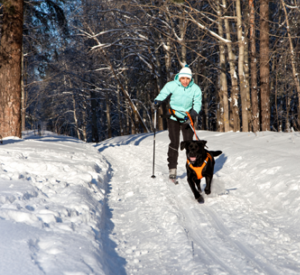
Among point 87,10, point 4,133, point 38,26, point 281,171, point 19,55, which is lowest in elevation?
point 281,171

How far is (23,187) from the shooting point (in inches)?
147

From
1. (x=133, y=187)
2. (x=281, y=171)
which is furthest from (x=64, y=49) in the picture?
(x=281, y=171)

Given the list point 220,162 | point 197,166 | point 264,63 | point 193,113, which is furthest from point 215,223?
point 264,63

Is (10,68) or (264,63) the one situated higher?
(264,63)

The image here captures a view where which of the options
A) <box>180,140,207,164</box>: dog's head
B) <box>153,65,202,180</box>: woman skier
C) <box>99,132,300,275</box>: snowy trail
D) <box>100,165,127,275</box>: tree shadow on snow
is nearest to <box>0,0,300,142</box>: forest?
<box>153,65,202,180</box>: woman skier

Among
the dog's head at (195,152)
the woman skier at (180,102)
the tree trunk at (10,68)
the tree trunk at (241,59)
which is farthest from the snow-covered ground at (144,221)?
the tree trunk at (241,59)

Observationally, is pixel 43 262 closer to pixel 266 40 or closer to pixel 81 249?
pixel 81 249

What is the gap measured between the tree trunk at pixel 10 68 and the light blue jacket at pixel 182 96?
503 cm

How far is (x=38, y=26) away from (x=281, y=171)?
1342 cm

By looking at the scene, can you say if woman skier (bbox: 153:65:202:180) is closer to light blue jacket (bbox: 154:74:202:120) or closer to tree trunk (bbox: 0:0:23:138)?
light blue jacket (bbox: 154:74:202:120)

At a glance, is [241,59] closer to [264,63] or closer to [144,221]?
[264,63]

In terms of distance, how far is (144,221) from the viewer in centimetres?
350

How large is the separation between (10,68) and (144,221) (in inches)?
268

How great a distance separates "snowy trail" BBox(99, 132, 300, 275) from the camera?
251 centimetres
